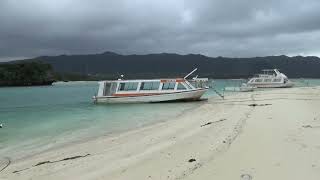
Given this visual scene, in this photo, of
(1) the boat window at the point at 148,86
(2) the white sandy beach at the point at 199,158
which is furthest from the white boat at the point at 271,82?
(2) the white sandy beach at the point at 199,158

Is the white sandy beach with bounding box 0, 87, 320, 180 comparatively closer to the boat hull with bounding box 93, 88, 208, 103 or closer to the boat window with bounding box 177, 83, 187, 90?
the boat hull with bounding box 93, 88, 208, 103

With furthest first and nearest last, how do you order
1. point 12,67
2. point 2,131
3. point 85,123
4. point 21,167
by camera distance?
point 12,67, point 85,123, point 2,131, point 21,167

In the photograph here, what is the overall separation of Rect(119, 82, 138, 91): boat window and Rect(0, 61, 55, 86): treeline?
116 meters

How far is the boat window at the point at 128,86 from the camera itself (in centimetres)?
4150

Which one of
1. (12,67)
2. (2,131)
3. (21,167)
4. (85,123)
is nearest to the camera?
(21,167)

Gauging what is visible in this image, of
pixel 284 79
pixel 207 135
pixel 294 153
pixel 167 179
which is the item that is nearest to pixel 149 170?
pixel 167 179

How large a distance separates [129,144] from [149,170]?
5.04 metres

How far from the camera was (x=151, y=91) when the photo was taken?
40562mm

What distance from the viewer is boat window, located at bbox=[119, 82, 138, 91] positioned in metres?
41.5

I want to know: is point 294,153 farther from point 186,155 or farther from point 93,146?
point 93,146

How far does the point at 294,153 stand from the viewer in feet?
31.8

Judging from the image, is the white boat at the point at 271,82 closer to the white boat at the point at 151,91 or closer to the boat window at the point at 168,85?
the white boat at the point at 151,91

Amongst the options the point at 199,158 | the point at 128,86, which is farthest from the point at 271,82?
the point at 199,158

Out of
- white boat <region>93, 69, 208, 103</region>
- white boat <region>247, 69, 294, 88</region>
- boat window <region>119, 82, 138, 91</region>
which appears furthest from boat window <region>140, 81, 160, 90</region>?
white boat <region>247, 69, 294, 88</region>
